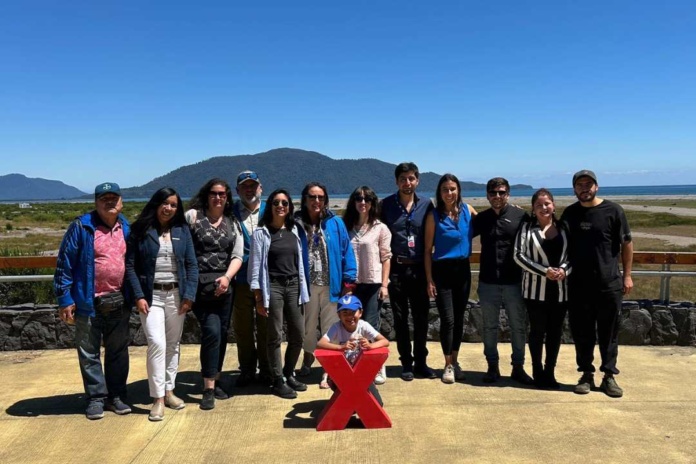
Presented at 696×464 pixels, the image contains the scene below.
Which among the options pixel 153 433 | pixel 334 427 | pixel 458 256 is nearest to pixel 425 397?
pixel 334 427

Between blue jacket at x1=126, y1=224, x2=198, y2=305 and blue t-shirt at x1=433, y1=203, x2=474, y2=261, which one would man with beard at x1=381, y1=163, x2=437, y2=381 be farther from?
blue jacket at x1=126, y1=224, x2=198, y2=305

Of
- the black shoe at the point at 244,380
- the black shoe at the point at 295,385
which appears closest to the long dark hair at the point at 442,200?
the black shoe at the point at 295,385

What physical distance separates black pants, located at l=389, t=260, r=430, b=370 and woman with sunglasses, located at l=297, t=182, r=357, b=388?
45 centimetres

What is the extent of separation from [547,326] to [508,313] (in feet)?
1.11

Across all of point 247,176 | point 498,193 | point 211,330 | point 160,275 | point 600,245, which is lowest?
point 211,330

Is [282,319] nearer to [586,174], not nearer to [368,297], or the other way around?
[368,297]

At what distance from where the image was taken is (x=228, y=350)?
18.7 feet

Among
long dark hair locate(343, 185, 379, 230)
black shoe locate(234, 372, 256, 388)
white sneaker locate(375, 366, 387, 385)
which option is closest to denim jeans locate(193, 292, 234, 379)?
black shoe locate(234, 372, 256, 388)

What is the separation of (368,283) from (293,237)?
762mm

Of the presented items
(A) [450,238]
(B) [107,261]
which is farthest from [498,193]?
(B) [107,261]

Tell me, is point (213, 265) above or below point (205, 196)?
below

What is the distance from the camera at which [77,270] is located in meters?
3.81

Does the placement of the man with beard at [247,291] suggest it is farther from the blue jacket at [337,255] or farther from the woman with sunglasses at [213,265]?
the blue jacket at [337,255]

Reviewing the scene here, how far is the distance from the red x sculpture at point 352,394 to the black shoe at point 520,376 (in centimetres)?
149
